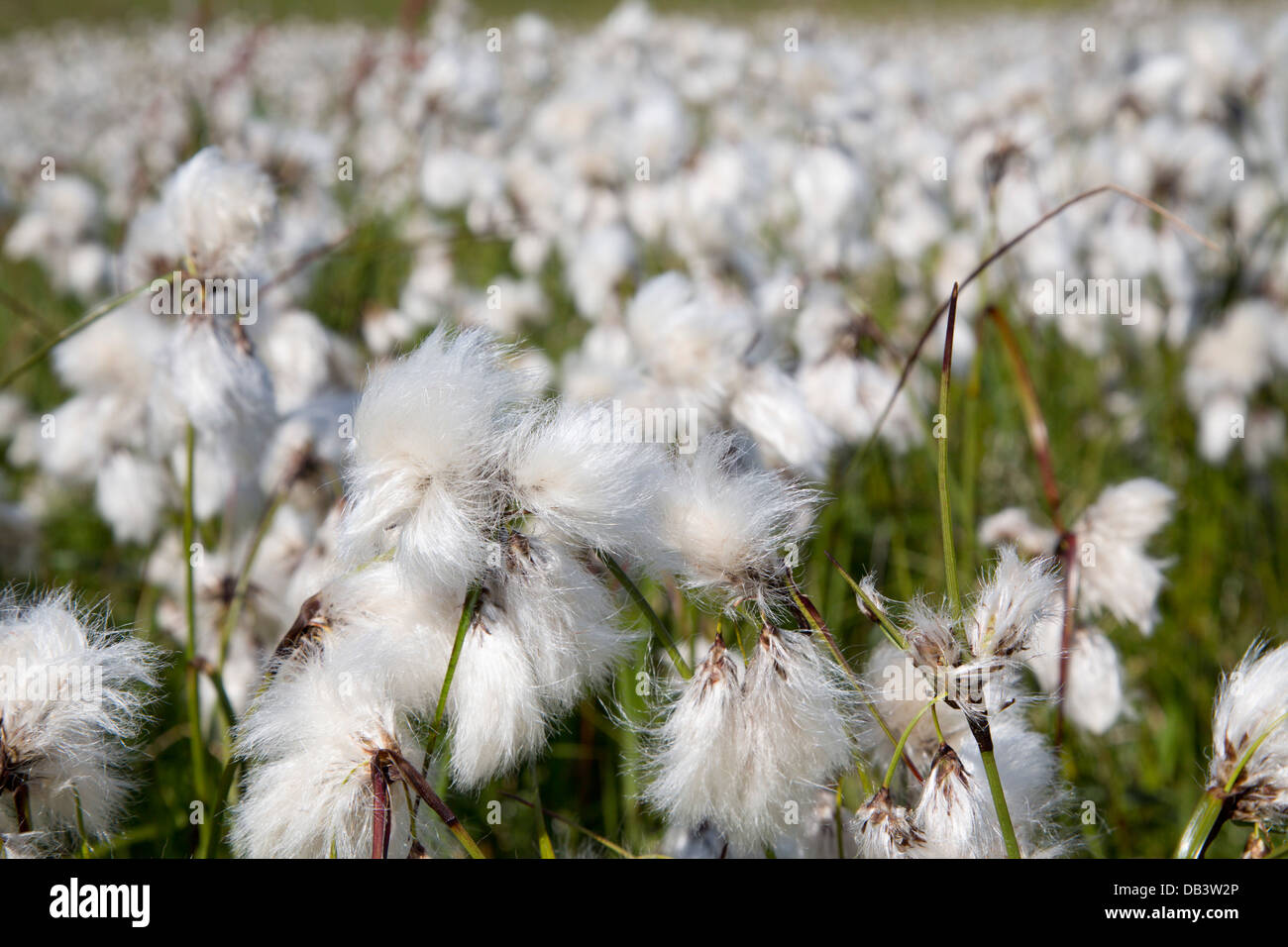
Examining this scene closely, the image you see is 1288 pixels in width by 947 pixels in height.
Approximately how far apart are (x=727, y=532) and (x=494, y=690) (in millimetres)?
285

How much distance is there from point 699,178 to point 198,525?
1.82 metres

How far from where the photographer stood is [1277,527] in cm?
309

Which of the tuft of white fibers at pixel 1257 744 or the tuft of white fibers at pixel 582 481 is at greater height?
the tuft of white fibers at pixel 582 481

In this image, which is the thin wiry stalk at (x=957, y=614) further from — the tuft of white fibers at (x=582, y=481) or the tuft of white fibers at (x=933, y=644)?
the tuft of white fibers at (x=582, y=481)

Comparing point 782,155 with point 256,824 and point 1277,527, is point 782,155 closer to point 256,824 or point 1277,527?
point 1277,527

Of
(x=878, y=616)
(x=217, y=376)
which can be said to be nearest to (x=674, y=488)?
(x=878, y=616)

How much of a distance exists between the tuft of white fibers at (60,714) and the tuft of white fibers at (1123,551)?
4.40 feet

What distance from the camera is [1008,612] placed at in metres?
0.96

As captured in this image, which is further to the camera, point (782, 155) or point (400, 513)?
point (782, 155)

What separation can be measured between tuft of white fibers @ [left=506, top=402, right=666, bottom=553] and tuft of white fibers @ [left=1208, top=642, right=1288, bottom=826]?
63cm

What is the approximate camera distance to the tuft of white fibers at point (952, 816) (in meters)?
1.00

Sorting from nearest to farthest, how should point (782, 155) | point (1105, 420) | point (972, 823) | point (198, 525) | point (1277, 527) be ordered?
point (972, 823), point (198, 525), point (1277, 527), point (1105, 420), point (782, 155)

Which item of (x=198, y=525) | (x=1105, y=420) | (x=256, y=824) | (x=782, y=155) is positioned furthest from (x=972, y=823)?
(x=782, y=155)

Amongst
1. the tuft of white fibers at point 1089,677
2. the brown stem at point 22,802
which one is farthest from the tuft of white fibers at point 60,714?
the tuft of white fibers at point 1089,677
